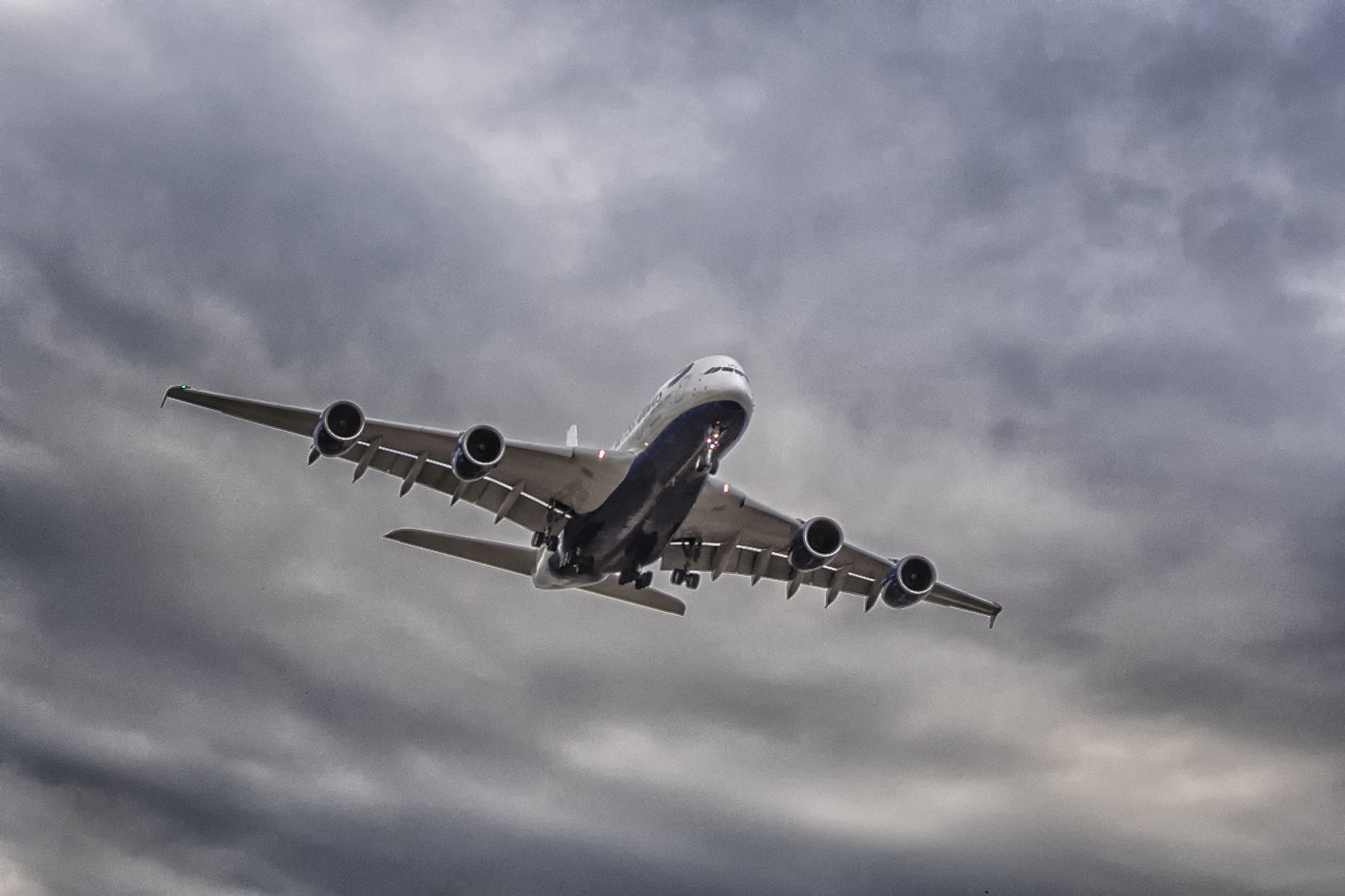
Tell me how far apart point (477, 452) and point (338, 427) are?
3810mm

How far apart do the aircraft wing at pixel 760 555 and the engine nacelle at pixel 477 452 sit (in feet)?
24.7

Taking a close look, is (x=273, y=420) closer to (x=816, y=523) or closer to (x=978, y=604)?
(x=816, y=523)

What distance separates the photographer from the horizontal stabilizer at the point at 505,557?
36094 millimetres

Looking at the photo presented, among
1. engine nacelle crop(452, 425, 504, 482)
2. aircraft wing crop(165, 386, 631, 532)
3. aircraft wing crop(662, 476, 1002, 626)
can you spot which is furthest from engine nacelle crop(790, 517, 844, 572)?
engine nacelle crop(452, 425, 504, 482)

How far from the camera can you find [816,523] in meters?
35.3

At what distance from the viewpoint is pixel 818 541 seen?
35.2 metres

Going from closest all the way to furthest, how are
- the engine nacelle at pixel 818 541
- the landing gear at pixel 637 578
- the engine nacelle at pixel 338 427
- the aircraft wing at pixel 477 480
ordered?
the engine nacelle at pixel 338 427, the aircraft wing at pixel 477 480, the engine nacelle at pixel 818 541, the landing gear at pixel 637 578

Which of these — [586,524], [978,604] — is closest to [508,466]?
[586,524]

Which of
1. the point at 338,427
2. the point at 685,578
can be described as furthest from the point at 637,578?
the point at 338,427

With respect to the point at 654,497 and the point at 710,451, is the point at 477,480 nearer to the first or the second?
the point at 654,497

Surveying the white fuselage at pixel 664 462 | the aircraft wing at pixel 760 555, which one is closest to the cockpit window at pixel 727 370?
the white fuselage at pixel 664 462

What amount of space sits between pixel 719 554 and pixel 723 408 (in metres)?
10.3

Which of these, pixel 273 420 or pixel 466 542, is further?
pixel 466 542

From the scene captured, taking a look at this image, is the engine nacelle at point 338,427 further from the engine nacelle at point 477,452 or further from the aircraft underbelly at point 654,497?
the aircraft underbelly at point 654,497
